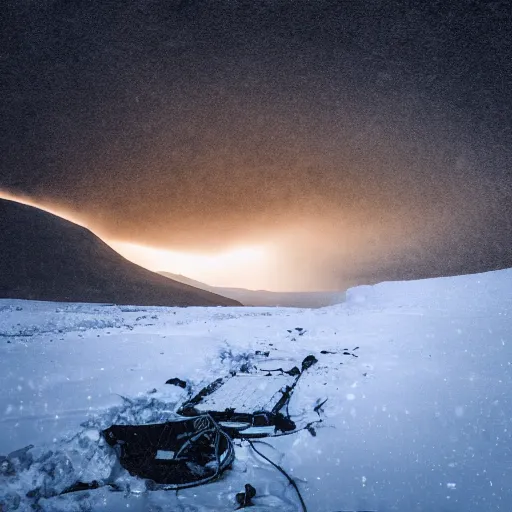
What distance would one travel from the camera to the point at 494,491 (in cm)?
162

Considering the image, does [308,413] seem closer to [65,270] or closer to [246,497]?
[246,497]

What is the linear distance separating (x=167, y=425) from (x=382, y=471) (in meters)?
1.33

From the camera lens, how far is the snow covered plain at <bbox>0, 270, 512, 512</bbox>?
1.63 metres

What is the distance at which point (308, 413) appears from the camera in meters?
2.44

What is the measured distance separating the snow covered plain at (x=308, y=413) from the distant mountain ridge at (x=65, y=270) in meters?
10.8

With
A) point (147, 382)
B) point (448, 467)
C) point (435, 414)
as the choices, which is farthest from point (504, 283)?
point (147, 382)

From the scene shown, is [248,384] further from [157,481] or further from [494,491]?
[494,491]

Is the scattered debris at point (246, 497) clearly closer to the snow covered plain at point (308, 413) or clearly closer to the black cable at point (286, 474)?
the snow covered plain at point (308, 413)

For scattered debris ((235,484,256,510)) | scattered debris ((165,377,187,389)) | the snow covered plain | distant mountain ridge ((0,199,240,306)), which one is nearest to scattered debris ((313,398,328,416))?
the snow covered plain

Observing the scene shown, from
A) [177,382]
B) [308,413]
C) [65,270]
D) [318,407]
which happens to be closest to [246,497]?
[308,413]

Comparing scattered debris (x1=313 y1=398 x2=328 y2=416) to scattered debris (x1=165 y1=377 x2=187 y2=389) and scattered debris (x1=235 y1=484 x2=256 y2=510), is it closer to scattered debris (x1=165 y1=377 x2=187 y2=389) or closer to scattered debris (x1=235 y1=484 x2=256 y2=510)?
scattered debris (x1=235 y1=484 x2=256 y2=510)

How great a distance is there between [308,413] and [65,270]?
16231 mm

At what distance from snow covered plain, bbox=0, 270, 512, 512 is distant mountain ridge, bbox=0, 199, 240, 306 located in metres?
10.8

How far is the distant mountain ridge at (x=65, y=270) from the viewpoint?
47.1 ft
